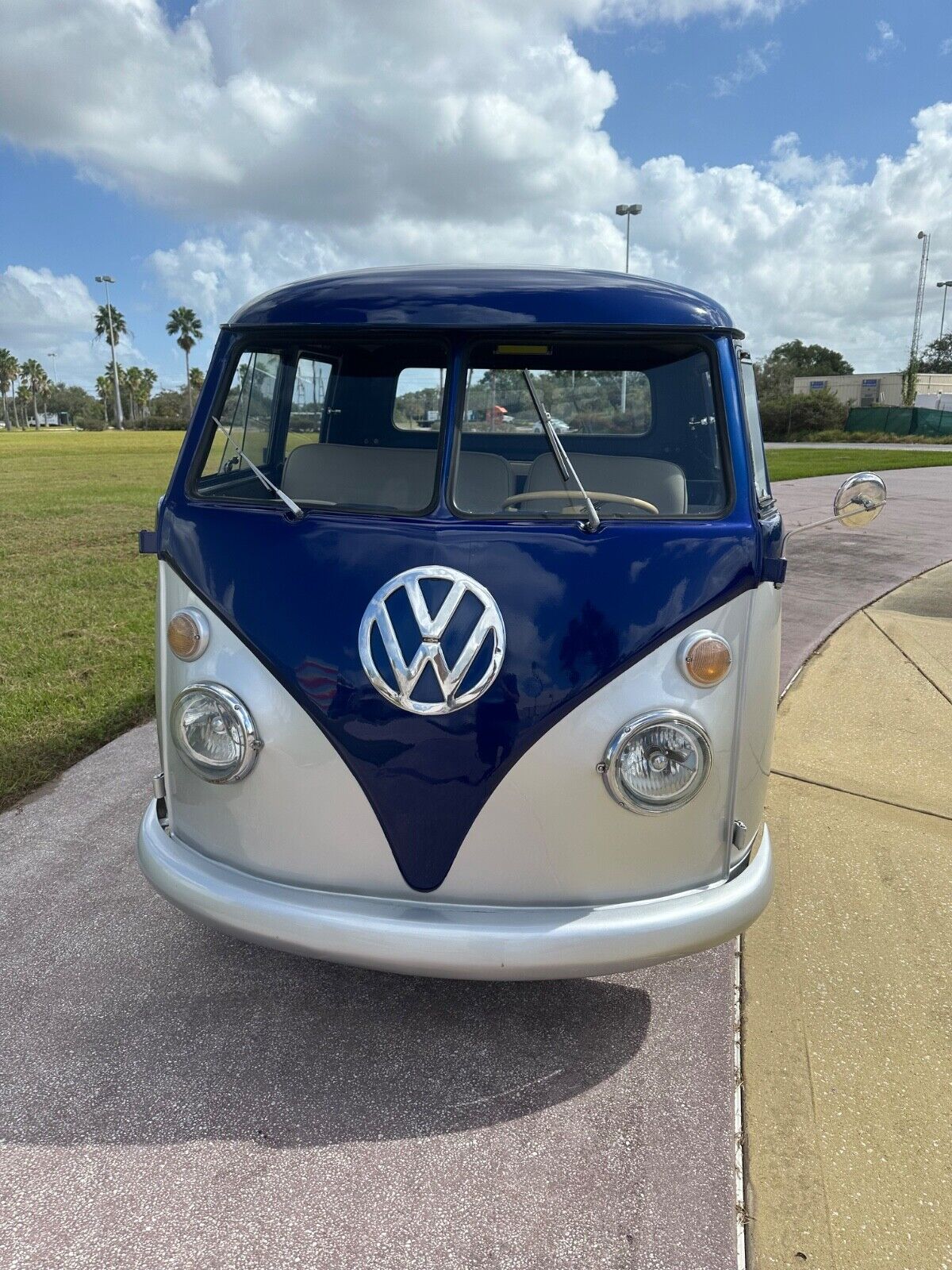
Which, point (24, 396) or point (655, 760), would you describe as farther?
point (24, 396)

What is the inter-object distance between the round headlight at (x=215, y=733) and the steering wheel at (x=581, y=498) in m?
0.94

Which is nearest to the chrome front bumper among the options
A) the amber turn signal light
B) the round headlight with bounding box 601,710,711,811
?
the round headlight with bounding box 601,710,711,811

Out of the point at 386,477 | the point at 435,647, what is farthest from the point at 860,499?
the point at 435,647

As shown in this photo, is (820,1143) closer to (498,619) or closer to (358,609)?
(498,619)

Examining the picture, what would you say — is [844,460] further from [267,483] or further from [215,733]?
[215,733]

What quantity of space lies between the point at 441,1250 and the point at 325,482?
6.90 feet

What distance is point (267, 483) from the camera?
8.37 feet

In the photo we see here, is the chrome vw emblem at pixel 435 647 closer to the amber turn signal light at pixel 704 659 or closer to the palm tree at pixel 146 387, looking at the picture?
the amber turn signal light at pixel 704 659

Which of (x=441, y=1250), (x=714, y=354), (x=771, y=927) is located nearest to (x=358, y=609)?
(x=714, y=354)

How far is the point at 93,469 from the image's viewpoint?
26312mm

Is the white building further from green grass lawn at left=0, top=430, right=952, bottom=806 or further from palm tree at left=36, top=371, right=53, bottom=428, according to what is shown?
palm tree at left=36, top=371, right=53, bottom=428

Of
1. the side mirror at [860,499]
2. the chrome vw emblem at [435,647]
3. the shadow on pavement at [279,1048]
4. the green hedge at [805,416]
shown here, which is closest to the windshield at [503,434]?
the chrome vw emblem at [435,647]

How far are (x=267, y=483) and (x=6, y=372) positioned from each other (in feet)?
400

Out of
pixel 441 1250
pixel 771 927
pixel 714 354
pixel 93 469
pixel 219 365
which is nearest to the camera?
pixel 441 1250
